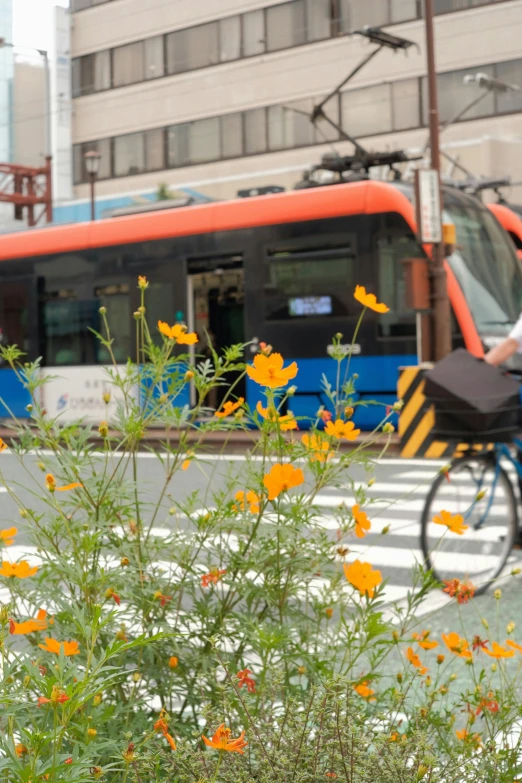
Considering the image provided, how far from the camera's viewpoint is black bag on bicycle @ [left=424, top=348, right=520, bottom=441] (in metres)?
5.55

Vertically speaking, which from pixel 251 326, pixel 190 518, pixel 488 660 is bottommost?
pixel 488 660

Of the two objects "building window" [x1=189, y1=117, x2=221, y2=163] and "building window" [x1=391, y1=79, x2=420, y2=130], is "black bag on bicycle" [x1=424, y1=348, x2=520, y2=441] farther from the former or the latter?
"building window" [x1=189, y1=117, x2=221, y2=163]

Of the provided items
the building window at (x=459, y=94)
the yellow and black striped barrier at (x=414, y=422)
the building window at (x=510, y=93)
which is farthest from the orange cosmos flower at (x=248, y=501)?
the building window at (x=459, y=94)

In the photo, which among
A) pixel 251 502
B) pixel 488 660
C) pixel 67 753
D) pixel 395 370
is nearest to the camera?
pixel 67 753

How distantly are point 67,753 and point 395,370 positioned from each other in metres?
12.4

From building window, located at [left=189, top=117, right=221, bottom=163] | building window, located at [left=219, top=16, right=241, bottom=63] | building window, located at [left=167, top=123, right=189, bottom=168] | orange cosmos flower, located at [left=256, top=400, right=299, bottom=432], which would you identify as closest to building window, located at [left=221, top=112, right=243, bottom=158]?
building window, located at [left=189, top=117, right=221, bottom=163]

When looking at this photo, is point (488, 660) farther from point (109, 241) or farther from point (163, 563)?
point (109, 241)

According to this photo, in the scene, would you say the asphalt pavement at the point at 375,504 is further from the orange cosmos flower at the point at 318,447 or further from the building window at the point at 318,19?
the building window at the point at 318,19

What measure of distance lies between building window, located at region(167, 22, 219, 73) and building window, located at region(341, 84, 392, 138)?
551 cm

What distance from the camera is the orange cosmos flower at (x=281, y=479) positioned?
2064mm

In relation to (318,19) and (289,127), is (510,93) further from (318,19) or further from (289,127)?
(289,127)

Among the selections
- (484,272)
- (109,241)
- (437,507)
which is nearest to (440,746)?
(437,507)

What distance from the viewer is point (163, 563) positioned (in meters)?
2.43

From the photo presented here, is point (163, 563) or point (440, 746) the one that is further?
point (163, 563)
